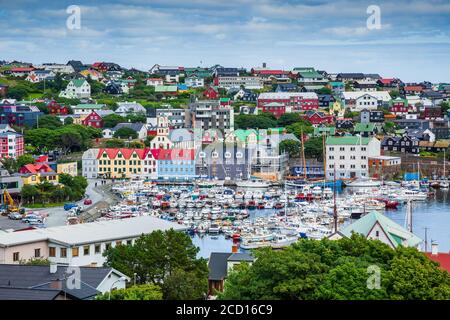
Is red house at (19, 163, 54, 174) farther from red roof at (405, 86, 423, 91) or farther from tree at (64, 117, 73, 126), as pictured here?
red roof at (405, 86, 423, 91)

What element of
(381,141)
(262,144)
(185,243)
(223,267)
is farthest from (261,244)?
(381,141)

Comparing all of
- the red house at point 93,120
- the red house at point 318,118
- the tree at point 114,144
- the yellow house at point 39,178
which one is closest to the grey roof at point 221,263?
the yellow house at point 39,178

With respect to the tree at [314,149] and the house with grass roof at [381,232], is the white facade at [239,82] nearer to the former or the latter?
the tree at [314,149]

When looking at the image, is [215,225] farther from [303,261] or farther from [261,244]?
[303,261]

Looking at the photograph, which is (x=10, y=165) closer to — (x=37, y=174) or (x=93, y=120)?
(x=37, y=174)

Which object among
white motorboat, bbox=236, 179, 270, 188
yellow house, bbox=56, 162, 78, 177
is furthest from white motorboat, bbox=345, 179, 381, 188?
yellow house, bbox=56, 162, 78, 177
